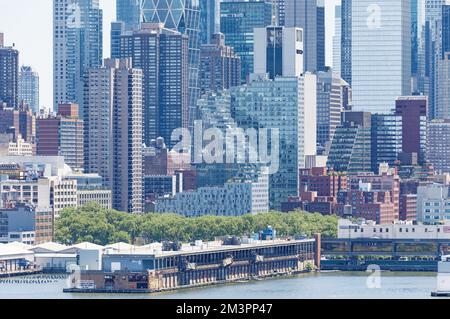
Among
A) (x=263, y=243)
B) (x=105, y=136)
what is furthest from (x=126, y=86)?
(x=263, y=243)

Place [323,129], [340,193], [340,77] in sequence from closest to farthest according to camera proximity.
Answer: [340,193], [323,129], [340,77]

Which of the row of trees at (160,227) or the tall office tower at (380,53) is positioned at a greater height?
the tall office tower at (380,53)

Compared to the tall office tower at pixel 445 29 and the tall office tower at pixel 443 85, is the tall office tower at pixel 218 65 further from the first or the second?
the tall office tower at pixel 445 29

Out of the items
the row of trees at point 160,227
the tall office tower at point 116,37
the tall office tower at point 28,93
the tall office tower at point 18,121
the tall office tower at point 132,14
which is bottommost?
the row of trees at point 160,227

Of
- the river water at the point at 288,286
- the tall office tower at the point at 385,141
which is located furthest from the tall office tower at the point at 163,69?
the river water at the point at 288,286

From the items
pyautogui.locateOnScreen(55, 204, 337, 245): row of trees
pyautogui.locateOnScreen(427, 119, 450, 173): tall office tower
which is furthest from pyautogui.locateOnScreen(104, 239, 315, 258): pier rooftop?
pyautogui.locateOnScreen(427, 119, 450, 173): tall office tower

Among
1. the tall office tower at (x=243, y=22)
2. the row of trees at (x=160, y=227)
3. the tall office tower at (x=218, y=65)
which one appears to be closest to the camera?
the row of trees at (x=160, y=227)

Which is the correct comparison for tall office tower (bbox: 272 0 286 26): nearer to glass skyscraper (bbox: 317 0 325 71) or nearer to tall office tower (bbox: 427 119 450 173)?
glass skyscraper (bbox: 317 0 325 71)

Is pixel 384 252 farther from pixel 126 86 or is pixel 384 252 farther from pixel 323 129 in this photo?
pixel 323 129
